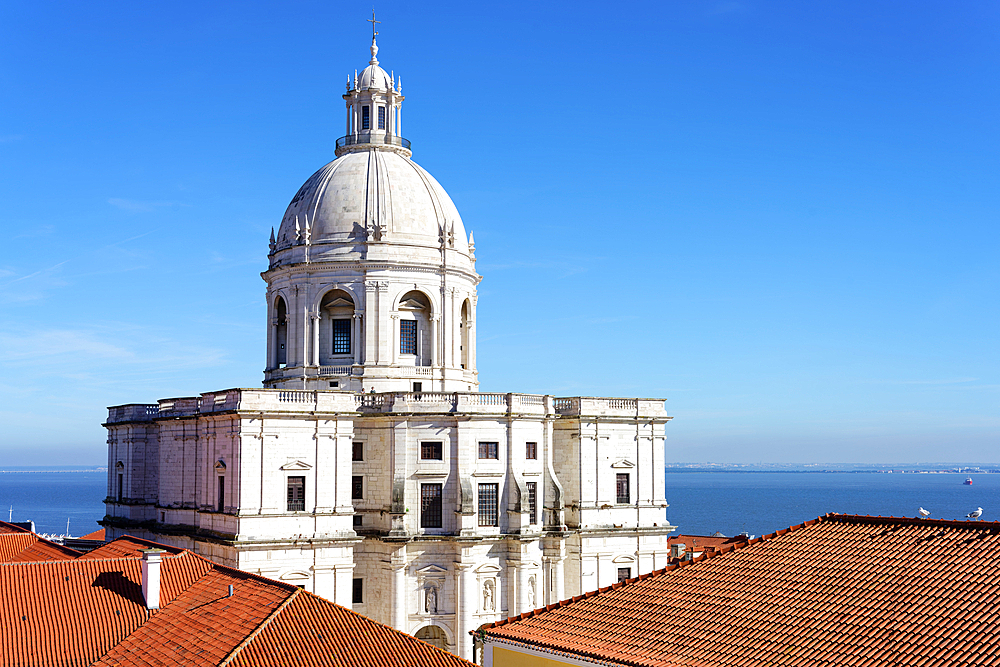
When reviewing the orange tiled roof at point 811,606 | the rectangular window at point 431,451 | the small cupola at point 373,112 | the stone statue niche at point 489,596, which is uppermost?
the small cupola at point 373,112

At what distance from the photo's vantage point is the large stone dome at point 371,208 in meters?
58.0

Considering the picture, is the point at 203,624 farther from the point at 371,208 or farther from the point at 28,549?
the point at 371,208

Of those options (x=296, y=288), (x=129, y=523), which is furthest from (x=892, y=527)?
(x=129, y=523)

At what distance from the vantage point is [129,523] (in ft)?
198

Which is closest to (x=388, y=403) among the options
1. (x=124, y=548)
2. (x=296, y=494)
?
(x=296, y=494)

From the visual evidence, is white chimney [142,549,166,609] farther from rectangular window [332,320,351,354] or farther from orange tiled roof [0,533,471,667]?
rectangular window [332,320,351,354]

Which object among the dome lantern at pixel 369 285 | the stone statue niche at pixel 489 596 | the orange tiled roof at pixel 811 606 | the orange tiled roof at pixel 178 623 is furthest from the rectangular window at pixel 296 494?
the orange tiled roof at pixel 811 606

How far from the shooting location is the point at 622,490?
5878 cm

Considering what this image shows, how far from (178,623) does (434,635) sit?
2066 centimetres

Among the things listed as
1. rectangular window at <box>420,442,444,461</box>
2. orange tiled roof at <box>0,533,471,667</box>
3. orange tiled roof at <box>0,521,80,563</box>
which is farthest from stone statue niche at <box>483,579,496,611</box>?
orange tiled roof at <box>0,521,80,563</box>

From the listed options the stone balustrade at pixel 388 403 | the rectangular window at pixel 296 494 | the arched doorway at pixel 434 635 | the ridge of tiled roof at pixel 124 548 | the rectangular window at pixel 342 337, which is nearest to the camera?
the ridge of tiled roof at pixel 124 548

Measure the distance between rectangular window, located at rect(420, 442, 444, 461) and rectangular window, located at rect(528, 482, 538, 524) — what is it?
5251 mm

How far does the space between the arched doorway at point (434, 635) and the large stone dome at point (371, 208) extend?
2051cm

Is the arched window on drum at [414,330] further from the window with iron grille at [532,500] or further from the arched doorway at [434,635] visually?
the arched doorway at [434,635]
